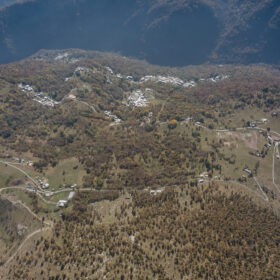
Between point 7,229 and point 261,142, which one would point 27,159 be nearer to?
point 7,229

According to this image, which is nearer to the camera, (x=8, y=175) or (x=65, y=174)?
(x=8, y=175)

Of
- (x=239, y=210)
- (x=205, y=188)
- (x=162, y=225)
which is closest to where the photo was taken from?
(x=162, y=225)

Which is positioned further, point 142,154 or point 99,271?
point 142,154

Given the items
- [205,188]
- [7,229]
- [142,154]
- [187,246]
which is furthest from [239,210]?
[7,229]

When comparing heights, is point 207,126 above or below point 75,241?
below

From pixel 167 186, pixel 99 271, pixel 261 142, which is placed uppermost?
pixel 99 271

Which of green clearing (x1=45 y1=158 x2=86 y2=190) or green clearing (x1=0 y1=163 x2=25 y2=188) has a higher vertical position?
green clearing (x1=0 y1=163 x2=25 y2=188)

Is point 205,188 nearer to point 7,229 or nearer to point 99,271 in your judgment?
point 99,271

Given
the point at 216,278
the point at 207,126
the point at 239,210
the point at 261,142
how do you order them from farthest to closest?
the point at 207,126 < the point at 261,142 < the point at 239,210 < the point at 216,278

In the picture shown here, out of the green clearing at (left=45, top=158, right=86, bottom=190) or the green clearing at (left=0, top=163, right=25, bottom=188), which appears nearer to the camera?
the green clearing at (left=0, top=163, right=25, bottom=188)

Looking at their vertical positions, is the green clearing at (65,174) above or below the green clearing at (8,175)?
below

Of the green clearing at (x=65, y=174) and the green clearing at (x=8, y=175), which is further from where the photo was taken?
the green clearing at (x=65, y=174)
